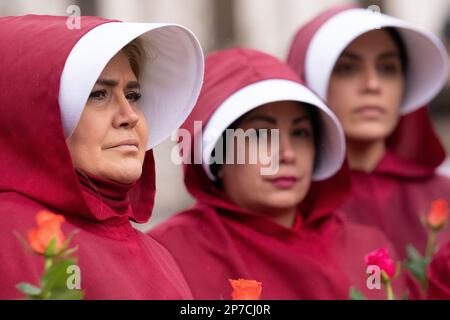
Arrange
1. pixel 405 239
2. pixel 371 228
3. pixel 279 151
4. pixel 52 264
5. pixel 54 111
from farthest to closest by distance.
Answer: pixel 405 239
pixel 371 228
pixel 279 151
pixel 54 111
pixel 52 264

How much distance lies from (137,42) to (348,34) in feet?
5.53

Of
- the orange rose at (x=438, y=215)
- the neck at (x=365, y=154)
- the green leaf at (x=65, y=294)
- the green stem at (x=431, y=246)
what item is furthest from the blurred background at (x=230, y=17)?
the green leaf at (x=65, y=294)

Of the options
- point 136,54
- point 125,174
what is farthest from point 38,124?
point 136,54

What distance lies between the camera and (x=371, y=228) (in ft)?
16.0


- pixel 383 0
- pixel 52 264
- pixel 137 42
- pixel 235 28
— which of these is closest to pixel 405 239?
pixel 137 42

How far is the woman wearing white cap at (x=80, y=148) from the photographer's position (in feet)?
10.9

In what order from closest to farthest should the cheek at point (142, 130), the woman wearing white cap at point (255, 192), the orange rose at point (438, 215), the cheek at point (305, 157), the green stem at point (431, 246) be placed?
the cheek at point (142, 130) → the woman wearing white cap at point (255, 192) → the cheek at point (305, 157) → the orange rose at point (438, 215) → the green stem at point (431, 246)

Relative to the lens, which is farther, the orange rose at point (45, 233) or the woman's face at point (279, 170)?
the woman's face at point (279, 170)

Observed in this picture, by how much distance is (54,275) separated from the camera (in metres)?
2.89

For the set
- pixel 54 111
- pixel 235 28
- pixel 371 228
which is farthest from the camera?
pixel 235 28

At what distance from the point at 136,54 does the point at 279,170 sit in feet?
2.99

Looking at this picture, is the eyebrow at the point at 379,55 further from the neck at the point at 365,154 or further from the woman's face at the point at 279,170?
the woman's face at the point at 279,170

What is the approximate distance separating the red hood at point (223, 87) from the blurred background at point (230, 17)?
4807mm

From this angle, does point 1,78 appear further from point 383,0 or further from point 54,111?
point 383,0
